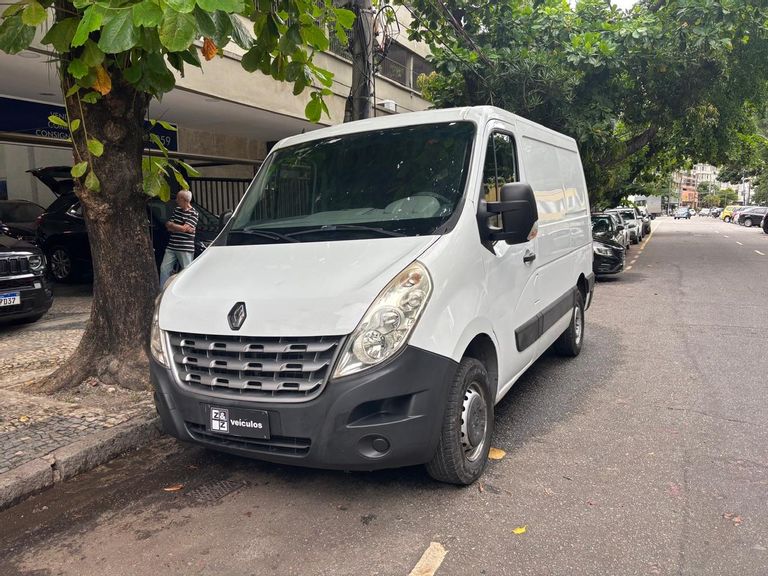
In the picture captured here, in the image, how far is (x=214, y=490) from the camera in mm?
3561

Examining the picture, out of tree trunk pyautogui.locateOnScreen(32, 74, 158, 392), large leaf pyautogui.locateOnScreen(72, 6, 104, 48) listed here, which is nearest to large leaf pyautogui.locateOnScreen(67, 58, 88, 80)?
large leaf pyautogui.locateOnScreen(72, 6, 104, 48)

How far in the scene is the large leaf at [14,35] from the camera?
3506 mm

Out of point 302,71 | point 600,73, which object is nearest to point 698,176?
point 600,73

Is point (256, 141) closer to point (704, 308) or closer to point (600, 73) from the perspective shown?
point (600, 73)

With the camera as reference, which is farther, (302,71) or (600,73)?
(600,73)

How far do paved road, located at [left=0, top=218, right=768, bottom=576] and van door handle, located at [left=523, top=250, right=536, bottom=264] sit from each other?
3.94 feet

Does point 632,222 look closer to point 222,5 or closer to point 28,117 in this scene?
point 28,117

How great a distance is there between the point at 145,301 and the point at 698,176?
202032mm

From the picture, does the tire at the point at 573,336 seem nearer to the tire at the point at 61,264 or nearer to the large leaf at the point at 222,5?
the large leaf at the point at 222,5

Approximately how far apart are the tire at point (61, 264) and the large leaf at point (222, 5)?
984 centimetres

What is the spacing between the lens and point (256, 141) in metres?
16.3

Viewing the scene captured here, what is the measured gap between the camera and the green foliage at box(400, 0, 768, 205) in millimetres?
12688

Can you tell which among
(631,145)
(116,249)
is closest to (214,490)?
(116,249)

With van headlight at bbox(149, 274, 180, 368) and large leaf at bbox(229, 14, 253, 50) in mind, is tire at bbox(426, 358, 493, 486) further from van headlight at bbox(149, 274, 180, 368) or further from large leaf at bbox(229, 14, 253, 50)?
large leaf at bbox(229, 14, 253, 50)
